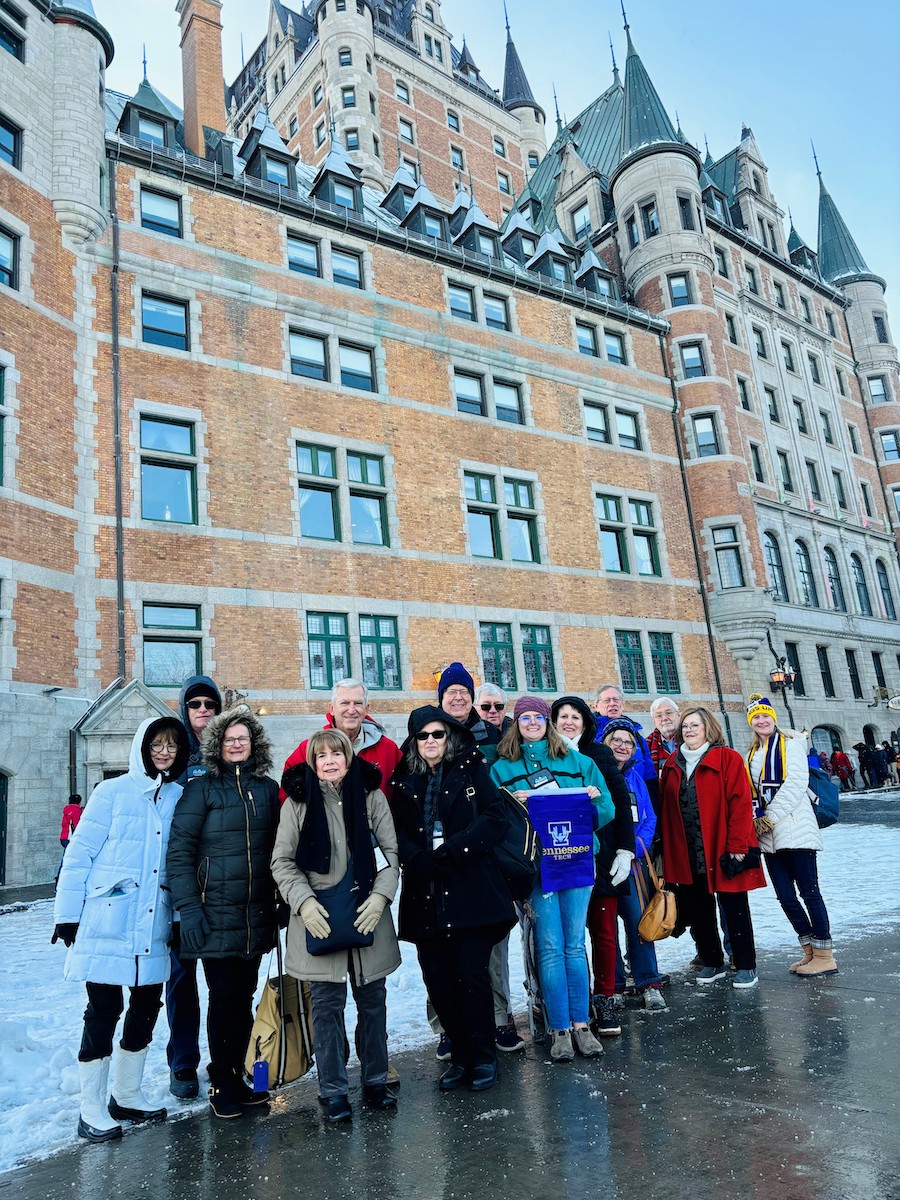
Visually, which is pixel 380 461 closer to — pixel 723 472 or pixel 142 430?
pixel 142 430

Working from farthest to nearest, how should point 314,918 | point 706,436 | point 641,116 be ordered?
1. point 641,116
2. point 706,436
3. point 314,918

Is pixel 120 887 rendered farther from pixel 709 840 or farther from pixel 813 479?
pixel 813 479

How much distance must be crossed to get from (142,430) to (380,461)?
5808 mm

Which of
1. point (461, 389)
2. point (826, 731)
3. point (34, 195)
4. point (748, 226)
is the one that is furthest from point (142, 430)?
point (748, 226)

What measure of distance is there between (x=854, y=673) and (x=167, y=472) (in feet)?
85.7

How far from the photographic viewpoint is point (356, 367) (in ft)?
71.4

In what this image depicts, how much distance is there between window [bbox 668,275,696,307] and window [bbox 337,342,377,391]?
43.1 feet

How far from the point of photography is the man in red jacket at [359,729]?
5.17 meters

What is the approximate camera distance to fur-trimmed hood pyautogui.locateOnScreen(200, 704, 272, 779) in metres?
4.62

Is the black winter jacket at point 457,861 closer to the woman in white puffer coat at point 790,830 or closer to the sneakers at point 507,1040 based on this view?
the sneakers at point 507,1040

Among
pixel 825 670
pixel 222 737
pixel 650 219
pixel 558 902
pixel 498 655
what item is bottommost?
pixel 558 902

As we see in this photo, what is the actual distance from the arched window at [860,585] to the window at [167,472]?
2648 centimetres

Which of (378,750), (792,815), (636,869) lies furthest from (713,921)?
(378,750)

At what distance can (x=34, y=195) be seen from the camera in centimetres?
1739
